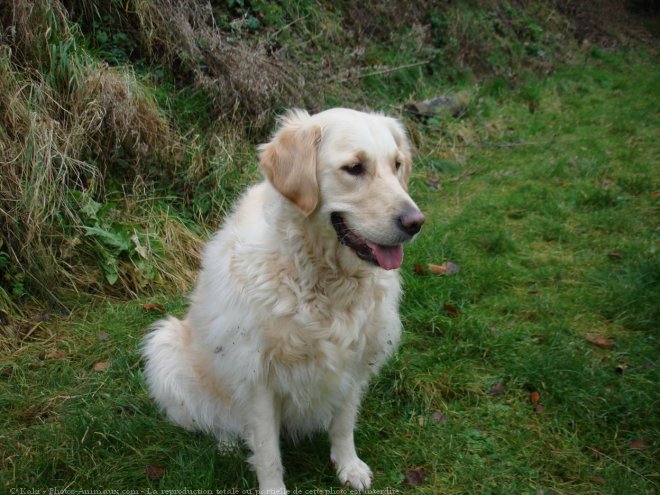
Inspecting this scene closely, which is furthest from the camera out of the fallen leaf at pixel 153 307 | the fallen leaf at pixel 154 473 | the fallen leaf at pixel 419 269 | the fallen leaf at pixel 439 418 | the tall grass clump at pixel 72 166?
the fallen leaf at pixel 419 269

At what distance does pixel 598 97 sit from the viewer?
8125mm

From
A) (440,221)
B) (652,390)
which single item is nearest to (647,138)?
(440,221)

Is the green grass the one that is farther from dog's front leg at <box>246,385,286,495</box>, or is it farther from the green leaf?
the green leaf

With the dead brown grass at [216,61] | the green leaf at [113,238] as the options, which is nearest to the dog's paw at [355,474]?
the green leaf at [113,238]

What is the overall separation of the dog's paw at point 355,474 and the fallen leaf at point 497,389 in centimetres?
81

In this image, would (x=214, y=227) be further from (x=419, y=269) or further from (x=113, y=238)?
(x=419, y=269)

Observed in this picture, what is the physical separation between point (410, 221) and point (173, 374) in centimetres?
139

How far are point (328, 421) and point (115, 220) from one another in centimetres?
212

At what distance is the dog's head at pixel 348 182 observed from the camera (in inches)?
73.5

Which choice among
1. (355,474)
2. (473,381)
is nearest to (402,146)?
(473,381)

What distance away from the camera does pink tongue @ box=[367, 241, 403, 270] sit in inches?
75.1

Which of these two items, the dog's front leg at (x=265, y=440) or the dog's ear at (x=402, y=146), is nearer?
the dog's front leg at (x=265, y=440)

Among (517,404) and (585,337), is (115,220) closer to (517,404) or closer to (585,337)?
(517,404)

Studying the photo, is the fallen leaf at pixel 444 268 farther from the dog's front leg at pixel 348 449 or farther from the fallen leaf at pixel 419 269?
the dog's front leg at pixel 348 449
